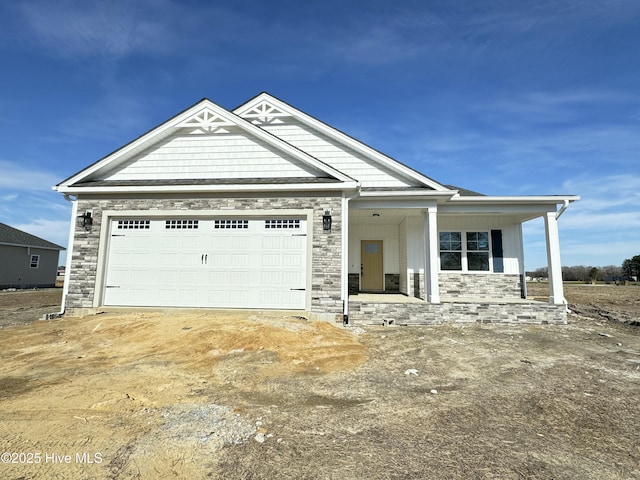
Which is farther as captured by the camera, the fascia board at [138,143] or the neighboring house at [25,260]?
the neighboring house at [25,260]

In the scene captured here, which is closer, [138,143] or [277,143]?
[277,143]

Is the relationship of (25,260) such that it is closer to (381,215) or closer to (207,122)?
(207,122)

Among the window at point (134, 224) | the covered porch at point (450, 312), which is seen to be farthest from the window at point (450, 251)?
the window at point (134, 224)

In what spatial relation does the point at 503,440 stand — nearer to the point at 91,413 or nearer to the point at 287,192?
the point at 91,413

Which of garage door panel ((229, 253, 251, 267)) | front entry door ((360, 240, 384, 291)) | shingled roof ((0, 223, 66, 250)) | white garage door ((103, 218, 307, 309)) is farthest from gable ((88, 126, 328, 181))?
shingled roof ((0, 223, 66, 250))

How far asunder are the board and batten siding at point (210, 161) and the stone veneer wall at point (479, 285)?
256 inches

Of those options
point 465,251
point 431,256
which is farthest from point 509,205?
point 431,256

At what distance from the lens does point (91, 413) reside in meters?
3.50

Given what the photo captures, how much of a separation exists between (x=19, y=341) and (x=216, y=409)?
229 inches

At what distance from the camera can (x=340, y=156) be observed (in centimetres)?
1129

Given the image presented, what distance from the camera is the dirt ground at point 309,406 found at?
8.71 ft

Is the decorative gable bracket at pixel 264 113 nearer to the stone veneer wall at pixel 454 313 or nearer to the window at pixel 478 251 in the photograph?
the stone veneer wall at pixel 454 313

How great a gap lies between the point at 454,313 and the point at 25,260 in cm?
2991

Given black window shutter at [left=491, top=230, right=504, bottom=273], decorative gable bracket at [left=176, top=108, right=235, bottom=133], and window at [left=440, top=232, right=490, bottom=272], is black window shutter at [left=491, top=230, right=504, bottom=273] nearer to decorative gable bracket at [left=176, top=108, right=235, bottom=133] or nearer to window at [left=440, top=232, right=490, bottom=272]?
window at [left=440, top=232, right=490, bottom=272]
